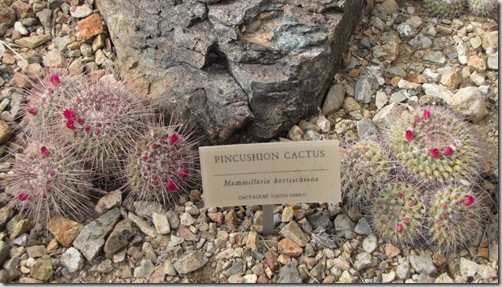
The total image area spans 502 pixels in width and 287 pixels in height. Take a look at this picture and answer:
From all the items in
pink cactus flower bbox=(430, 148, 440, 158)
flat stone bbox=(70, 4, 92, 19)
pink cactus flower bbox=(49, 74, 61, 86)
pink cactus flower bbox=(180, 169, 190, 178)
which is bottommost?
pink cactus flower bbox=(180, 169, 190, 178)

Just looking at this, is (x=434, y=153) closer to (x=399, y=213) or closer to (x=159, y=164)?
(x=399, y=213)

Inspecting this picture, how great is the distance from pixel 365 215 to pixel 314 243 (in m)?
0.40

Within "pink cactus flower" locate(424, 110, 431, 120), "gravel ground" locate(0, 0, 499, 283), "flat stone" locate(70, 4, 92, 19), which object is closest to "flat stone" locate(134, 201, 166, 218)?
"gravel ground" locate(0, 0, 499, 283)

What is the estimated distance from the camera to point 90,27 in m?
4.51

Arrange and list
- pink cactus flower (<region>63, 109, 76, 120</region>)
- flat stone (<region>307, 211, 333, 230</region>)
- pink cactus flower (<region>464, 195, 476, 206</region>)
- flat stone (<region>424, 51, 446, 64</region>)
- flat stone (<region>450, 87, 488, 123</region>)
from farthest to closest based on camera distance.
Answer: flat stone (<region>424, 51, 446, 64</region>)
flat stone (<region>450, 87, 488, 123</region>)
flat stone (<region>307, 211, 333, 230</region>)
pink cactus flower (<region>63, 109, 76, 120</region>)
pink cactus flower (<region>464, 195, 476, 206</region>)

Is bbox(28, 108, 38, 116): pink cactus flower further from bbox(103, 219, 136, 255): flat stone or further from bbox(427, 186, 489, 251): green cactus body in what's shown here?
bbox(427, 186, 489, 251): green cactus body

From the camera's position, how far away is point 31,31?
4.63m

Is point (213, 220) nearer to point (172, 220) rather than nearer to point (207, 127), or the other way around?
point (172, 220)

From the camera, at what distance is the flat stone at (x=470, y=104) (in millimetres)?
3957

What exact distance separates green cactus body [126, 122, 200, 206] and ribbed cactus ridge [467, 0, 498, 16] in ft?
9.61

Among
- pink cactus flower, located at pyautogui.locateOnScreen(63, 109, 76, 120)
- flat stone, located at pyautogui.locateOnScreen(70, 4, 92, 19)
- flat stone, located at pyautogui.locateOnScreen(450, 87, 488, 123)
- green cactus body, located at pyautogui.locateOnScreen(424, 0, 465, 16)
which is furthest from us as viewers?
green cactus body, located at pyautogui.locateOnScreen(424, 0, 465, 16)

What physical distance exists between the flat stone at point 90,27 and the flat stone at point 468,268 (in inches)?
130

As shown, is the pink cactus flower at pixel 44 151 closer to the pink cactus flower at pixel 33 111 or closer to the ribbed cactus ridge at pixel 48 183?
the ribbed cactus ridge at pixel 48 183

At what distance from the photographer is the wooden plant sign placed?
301 cm
